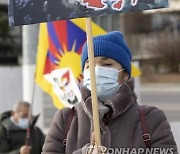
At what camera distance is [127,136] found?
10.7 ft

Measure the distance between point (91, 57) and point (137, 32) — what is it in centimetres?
3490

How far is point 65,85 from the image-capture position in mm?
6391

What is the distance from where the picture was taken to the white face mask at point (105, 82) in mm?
3301

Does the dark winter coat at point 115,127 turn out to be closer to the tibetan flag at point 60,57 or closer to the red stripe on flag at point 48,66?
the tibetan flag at point 60,57

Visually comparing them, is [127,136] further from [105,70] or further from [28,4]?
[28,4]

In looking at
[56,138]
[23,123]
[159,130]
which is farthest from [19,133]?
[159,130]

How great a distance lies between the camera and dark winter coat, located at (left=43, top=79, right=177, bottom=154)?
324 cm

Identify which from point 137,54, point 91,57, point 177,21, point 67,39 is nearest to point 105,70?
point 91,57

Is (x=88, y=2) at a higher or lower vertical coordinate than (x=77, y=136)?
higher

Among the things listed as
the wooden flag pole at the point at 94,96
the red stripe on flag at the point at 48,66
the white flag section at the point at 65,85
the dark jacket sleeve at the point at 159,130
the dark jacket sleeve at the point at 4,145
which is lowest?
the dark jacket sleeve at the point at 4,145

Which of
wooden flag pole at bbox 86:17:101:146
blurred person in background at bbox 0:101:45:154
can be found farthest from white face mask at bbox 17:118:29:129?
wooden flag pole at bbox 86:17:101:146
